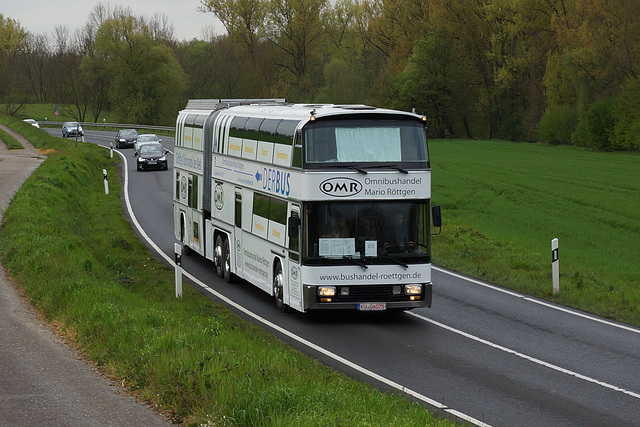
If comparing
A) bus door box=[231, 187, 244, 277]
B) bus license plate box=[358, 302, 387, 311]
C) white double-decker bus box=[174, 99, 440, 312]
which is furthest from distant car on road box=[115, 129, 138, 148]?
bus license plate box=[358, 302, 387, 311]

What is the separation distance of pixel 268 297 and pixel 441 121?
7721 cm

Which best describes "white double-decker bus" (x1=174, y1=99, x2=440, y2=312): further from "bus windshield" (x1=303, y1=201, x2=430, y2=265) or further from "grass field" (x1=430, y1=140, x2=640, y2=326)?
"grass field" (x1=430, y1=140, x2=640, y2=326)

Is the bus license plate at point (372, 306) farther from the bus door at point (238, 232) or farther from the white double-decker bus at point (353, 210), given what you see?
the bus door at point (238, 232)

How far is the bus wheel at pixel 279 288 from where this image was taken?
58.6 feet

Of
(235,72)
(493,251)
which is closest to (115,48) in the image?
(235,72)

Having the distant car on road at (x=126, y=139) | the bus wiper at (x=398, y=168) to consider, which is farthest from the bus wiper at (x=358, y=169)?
the distant car on road at (x=126, y=139)

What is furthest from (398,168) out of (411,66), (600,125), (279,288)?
(411,66)

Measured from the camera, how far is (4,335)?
13.0 m

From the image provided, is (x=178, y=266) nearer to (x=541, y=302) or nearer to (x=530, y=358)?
(x=530, y=358)

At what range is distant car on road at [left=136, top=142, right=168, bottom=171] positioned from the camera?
54.6 metres

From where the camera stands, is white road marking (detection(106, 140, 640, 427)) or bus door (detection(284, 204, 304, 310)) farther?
bus door (detection(284, 204, 304, 310))

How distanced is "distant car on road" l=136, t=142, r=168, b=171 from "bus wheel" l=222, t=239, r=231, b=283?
33645mm

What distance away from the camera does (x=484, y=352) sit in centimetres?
1480

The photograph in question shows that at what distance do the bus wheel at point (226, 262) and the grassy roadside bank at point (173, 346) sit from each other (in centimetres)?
134
